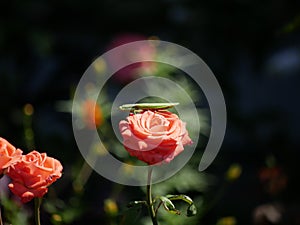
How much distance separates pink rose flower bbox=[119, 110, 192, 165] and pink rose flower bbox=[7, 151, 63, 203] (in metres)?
0.13

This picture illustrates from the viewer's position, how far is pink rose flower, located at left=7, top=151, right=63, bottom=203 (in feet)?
3.54

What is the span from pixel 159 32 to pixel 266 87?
2.47 ft

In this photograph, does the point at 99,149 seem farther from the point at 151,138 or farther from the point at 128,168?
the point at 151,138

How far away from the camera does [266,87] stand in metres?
4.41

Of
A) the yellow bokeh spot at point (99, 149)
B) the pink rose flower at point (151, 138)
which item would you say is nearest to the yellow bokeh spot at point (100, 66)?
the yellow bokeh spot at point (99, 149)

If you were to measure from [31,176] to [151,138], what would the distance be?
19 cm

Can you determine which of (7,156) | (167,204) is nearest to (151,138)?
(167,204)

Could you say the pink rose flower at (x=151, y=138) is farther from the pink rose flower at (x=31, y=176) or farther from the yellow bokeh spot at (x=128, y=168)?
the yellow bokeh spot at (x=128, y=168)

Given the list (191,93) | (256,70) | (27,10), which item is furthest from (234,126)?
(27,10)

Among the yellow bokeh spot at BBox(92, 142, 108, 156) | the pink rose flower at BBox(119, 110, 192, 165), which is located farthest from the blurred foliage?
the pink rose flower at BBox(119, 110, 192, 165)

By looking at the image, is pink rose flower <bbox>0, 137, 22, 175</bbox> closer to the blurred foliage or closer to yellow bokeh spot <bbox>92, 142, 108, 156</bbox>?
the blurred foliage

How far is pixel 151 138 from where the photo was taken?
1073 mm

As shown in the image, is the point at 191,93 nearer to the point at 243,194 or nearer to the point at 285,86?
the point at 243,194

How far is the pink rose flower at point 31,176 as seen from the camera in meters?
1.08
